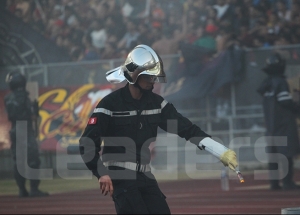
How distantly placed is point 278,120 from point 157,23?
2.27 metres

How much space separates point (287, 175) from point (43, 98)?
376 centimetres

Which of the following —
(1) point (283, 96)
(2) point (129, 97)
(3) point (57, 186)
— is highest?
(1) point (283, 96)

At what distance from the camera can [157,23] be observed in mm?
10742

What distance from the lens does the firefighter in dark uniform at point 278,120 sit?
1010cm

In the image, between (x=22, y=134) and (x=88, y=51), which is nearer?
(x=22, y=134)

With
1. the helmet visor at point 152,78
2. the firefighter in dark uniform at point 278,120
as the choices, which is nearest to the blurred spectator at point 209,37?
the firefighter in dark uniform at point 278,120

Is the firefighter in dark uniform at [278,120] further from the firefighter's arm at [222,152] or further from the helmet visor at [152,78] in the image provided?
the helmet visor at [152,78]

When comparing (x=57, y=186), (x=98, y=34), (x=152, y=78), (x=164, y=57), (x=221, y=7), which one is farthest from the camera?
(x=98, y=34)

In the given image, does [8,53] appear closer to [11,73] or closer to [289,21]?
[11,73]

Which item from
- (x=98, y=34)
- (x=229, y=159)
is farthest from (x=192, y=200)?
(x=229, y=159)

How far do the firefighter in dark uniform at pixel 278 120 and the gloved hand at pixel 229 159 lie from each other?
16.8 feet

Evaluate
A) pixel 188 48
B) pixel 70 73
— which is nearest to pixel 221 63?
pixel 188 48

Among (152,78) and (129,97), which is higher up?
(152,78)

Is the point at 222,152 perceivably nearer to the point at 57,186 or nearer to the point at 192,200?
the point at 192,200
